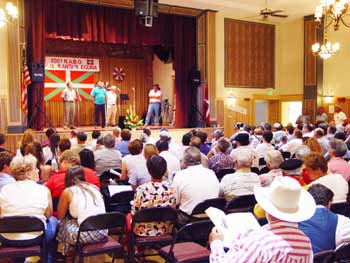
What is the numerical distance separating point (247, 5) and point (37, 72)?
701 cm

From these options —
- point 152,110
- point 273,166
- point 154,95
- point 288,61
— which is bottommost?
point 273,166

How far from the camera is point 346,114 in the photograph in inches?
561

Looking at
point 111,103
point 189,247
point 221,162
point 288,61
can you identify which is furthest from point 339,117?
point 189,247

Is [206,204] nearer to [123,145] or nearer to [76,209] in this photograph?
[76,209]

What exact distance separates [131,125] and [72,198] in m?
9.64

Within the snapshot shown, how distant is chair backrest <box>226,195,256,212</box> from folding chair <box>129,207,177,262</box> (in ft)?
1.86

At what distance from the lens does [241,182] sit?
4188 millimetres

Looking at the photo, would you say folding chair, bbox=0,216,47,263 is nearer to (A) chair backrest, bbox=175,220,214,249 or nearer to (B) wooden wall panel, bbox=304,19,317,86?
(A) chair backrest, bbox=175,220,214,249

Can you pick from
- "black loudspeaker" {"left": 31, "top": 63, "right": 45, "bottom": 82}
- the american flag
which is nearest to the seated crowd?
the american flag

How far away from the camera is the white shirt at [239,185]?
4176mm

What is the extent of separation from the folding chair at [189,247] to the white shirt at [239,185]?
848 mm

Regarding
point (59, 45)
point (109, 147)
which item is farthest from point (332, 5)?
point (59, 45)

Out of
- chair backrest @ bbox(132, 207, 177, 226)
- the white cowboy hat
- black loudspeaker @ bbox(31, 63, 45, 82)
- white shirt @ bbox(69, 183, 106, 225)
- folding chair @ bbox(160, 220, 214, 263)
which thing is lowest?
folding chair @ bbox(160, 220, 214, 263)

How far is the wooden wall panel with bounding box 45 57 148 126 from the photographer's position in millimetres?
14680
